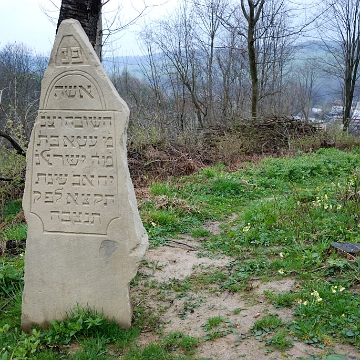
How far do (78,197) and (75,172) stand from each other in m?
0.20

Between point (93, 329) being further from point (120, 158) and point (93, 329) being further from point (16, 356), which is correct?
point (120, 158)

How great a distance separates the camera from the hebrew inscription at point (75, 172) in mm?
3238

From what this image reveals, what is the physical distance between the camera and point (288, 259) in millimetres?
4395

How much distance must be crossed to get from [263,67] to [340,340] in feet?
66.7

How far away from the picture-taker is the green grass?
10.3 ft

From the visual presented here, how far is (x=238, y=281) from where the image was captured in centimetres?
420

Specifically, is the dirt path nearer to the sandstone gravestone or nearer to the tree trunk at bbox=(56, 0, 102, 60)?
the sandstone gravestone

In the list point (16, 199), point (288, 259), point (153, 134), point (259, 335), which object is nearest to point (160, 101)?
point (153, 134)

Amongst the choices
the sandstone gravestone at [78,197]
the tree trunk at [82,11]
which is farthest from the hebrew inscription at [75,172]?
the tree trunk at [82,11]

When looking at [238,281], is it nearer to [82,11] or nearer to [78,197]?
[78,197]

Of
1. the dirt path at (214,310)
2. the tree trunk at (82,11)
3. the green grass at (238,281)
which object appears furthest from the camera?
the tree trunk at (82,11)

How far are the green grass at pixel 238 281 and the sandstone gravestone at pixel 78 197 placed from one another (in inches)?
9.1

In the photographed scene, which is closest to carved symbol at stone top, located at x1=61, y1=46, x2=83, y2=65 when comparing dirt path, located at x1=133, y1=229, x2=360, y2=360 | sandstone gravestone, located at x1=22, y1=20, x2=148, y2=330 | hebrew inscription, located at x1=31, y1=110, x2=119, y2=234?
sandstone gravestone, located at x1=22, y1=20, x2=148, y2=330

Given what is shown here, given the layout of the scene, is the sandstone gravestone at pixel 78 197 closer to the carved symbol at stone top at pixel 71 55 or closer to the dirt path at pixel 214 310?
the carved symbol at stone top at pixel 71 55
